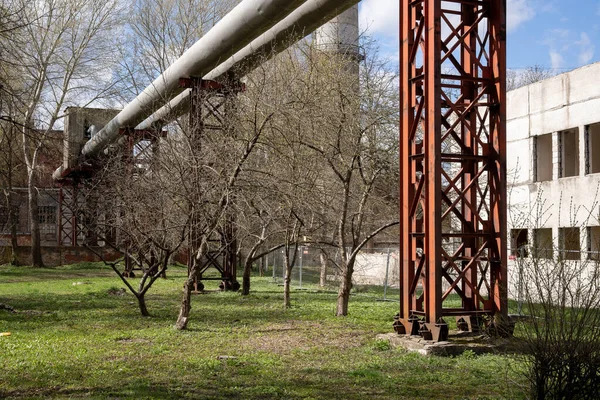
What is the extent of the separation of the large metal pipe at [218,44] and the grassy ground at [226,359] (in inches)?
240

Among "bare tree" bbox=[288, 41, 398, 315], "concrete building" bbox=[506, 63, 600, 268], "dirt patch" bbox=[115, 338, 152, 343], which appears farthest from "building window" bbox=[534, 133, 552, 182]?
"dirt patch" bbox=[115, 338, 152, 343]

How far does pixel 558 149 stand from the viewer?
22.0m

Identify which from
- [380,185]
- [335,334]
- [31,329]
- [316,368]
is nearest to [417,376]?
[316,368]

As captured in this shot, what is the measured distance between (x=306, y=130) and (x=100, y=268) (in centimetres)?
2079

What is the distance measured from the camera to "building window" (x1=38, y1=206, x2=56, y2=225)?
144 feet

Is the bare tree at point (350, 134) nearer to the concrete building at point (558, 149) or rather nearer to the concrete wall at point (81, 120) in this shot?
the concrete building at point (558, 149)

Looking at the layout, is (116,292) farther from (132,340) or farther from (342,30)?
(342,30)

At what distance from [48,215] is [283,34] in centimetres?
3320

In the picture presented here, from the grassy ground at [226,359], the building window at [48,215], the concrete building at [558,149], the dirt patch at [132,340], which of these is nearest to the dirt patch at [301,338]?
the grassy ground at [226,359]

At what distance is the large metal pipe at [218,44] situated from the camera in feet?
45.4

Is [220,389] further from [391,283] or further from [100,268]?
[100,268]

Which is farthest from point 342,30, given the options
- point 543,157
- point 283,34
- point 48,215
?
point 48,215

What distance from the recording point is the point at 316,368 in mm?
8719

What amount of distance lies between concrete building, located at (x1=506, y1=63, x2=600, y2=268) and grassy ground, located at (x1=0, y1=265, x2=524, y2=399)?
8.28 meters
